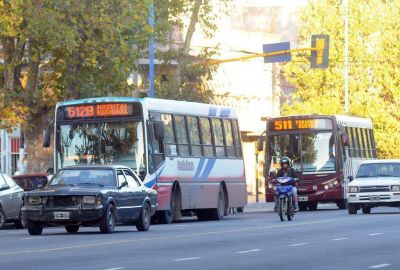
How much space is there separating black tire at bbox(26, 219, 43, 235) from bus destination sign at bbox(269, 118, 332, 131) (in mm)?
21483

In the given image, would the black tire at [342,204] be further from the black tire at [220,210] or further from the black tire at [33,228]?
the black tire at [33,228]

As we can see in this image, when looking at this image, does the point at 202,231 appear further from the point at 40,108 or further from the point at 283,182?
the point at 40,108

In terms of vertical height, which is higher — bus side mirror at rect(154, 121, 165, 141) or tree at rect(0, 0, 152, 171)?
tree at rect(0, 0, 152, 171)

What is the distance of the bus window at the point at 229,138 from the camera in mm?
42969

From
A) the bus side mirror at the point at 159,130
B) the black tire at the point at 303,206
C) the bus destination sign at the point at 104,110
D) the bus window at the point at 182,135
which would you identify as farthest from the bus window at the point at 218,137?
the black tire at the point at 303,206

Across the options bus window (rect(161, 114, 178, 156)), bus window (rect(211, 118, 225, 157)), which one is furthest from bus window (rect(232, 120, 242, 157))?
bus window (rect(161, 114, 178, 156))

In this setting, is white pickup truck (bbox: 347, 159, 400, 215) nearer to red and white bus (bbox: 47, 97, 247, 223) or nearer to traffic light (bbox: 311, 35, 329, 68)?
red and white bus (bbox: 47, 97, 247, 223)

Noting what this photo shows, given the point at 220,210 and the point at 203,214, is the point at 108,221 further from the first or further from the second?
the point at 203,214

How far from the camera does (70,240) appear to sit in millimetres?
27172

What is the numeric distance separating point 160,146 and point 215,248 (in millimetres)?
13701

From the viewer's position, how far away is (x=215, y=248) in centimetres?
2386

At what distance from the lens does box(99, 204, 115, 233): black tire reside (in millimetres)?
29469

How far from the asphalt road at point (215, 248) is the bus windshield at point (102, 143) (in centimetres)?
294

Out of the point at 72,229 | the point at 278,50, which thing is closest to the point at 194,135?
the point at 72,229
